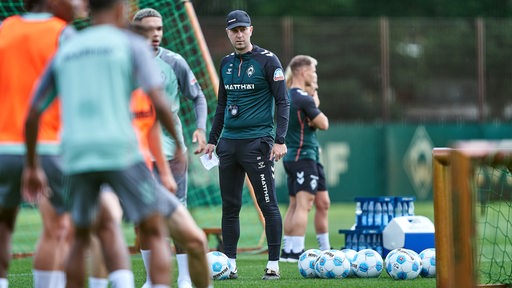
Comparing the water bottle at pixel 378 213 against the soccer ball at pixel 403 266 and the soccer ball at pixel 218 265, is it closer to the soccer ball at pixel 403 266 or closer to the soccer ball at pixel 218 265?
the soccer ball at pixel 403 266

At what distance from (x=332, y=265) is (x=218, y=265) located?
0.93 meters

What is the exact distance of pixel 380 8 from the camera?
3669 cm

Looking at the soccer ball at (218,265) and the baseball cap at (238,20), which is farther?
the baseball cap at (238,20)

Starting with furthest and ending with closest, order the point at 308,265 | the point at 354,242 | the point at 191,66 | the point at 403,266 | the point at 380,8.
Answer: the point at 380,8 → the point at 191,66 → the point at 354,242 → the point at 308,265 → the point at 403,266

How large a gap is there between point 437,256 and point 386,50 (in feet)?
59.3

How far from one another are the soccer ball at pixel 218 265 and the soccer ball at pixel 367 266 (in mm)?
1057

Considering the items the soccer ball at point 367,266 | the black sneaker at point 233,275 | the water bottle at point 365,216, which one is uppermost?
the water bottle at point 365,216

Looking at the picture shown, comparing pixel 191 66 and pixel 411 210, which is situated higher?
pixel 191 66

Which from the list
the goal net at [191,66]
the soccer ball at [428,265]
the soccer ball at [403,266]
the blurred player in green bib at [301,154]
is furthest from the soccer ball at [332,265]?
the goal net at [191,66]

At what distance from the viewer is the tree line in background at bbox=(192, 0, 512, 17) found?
35812 millimetres

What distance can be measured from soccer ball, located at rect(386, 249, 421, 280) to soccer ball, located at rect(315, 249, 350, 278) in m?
0.36

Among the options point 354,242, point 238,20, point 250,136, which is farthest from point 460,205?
point 354,242

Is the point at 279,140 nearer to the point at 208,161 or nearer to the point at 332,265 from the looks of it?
the point at 208,161

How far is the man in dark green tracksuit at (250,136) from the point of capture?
952cm
